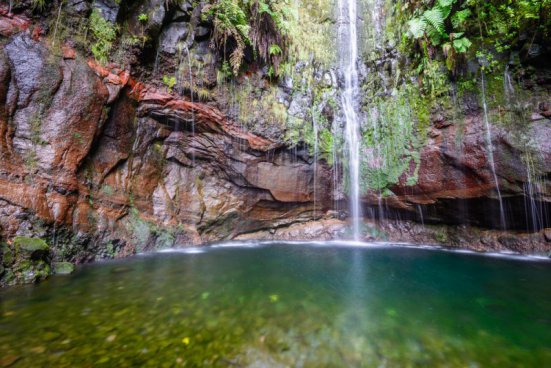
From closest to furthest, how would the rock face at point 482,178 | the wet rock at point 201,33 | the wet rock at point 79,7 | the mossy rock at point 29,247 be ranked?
the mossy rock at point 29,247
the wet rock at point 79,7
the rock face at point 482,178
the wet rock at point 201,33

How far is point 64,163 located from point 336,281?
643 cm

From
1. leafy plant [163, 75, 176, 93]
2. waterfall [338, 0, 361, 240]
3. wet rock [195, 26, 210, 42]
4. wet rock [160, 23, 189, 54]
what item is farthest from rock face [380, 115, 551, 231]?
wet rock [160, 23, 189, 54]

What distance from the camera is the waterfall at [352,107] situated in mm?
9516

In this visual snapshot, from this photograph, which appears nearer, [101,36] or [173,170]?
[101,36]

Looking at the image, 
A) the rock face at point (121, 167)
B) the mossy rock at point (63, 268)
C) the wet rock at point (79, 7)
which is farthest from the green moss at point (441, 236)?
the wet rock at point (79, 7)

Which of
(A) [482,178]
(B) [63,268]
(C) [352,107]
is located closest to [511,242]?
(A) [482,178]

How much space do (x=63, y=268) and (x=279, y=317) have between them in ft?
15.3

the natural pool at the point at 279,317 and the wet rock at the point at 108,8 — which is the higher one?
the wet rock at the point at 108,8

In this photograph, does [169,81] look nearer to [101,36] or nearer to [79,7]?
[101,36]

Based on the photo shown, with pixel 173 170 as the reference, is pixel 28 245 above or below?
below

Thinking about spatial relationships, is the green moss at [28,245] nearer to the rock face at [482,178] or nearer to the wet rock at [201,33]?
the wet rock at [201,33]

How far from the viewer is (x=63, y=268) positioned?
5.14 metres

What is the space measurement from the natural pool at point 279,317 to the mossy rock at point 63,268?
274mm

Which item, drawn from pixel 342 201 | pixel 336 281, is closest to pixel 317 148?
pixel 342 201
